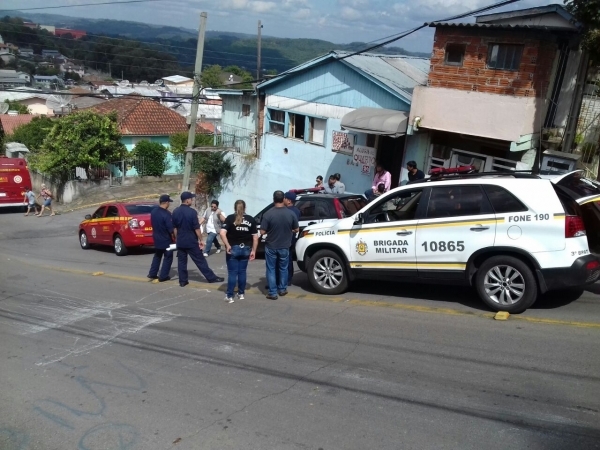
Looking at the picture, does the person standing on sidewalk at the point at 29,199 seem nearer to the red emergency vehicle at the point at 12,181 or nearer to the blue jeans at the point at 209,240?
the red emergency vehicle at the point at 12,181

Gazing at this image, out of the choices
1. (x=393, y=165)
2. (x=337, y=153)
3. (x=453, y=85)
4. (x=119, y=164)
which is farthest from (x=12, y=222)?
(x=453, y=85)

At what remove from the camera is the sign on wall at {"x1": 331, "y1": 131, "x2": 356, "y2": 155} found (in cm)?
2028

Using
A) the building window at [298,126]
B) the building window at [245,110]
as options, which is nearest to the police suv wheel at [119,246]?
the building window at [298,126]

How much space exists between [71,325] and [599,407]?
7.47 metres

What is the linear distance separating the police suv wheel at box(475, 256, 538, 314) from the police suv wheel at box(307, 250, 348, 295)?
233 centimetres

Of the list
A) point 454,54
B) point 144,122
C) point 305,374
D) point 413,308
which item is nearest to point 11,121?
point 144,122

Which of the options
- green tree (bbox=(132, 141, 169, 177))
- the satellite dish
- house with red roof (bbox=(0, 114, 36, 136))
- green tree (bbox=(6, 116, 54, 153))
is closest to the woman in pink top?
green tree (bbox=(132, 141, 169, 177))

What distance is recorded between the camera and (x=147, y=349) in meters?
8.22

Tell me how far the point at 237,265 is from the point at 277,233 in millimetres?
934

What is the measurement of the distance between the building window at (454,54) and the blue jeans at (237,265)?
29.2ft

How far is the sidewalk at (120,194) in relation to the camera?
1358 inches

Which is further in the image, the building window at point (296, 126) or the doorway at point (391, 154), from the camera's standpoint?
the building window at point (296, 126)

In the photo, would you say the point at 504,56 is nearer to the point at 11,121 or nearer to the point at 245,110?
the point at 245,110

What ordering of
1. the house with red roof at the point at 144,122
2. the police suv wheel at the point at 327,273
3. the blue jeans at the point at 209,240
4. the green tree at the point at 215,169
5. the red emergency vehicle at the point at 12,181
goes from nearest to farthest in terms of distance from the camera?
the police suv wheel at the point at 327,273 < the blue jeans at the point at 209,240 < the green tree at the point at 215,169 < the red emergency vehicle at the point at 12,181 < the house with red roof at the point at 144,122
